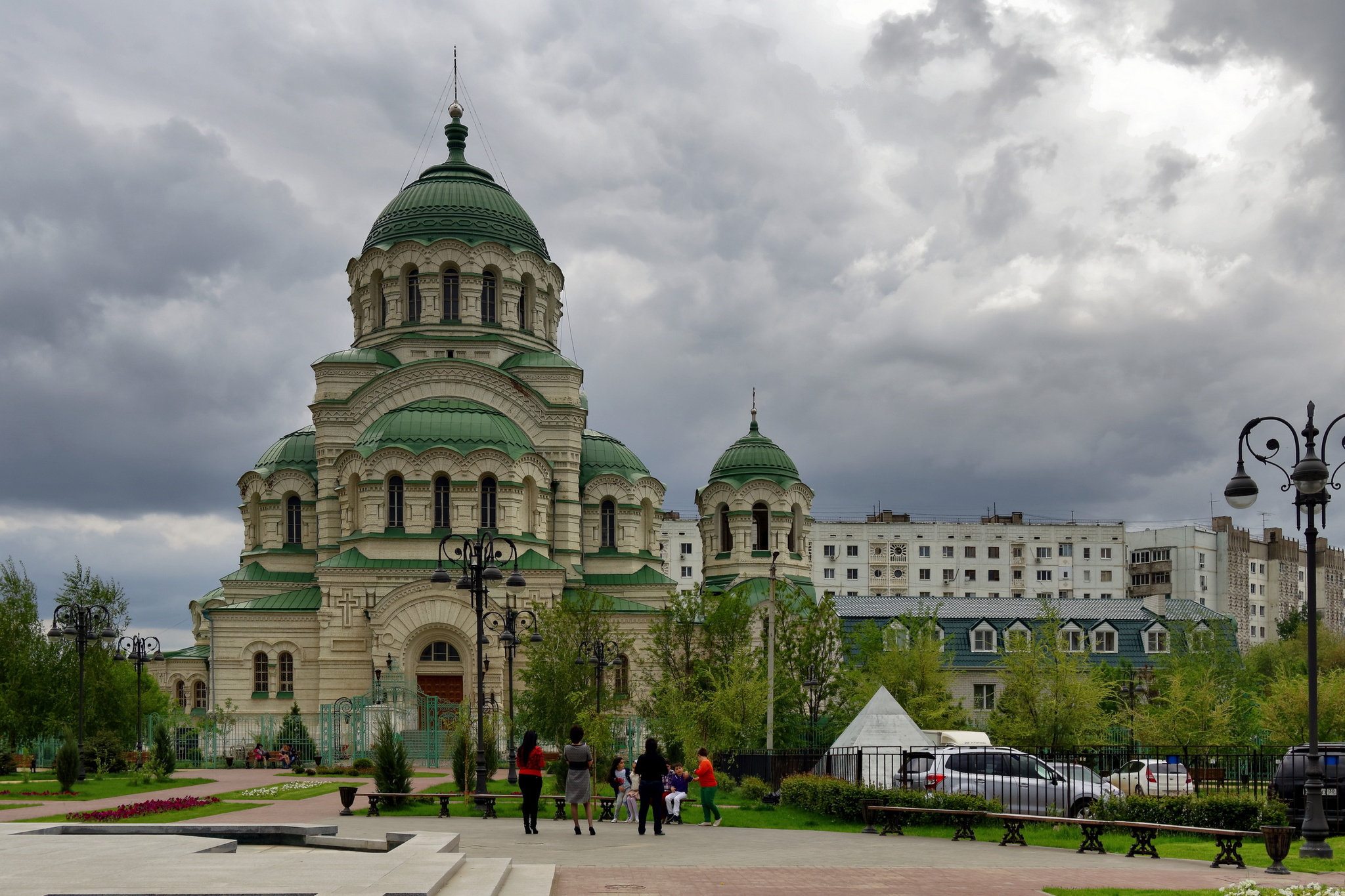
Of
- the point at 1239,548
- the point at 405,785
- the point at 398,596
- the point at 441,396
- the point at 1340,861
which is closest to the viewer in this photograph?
the point at 1340,861

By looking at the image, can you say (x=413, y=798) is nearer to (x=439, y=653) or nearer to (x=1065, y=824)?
(x=1065, y=824)

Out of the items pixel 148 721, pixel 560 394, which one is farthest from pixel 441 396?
pixel 148 721

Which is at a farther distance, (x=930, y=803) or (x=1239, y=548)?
(x=1239, y=548)

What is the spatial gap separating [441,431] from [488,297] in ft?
30.2

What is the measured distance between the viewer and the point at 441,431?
152 feet

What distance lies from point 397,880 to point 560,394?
40.6 m

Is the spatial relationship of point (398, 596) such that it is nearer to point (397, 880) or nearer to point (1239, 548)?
point (397, 880)

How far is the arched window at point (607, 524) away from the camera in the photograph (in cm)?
5253

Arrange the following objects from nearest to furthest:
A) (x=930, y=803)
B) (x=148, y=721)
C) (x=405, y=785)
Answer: (x=930, y=803) < (x=405, y=785) < (x=148, y=721)

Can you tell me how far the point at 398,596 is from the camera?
43.4 metres

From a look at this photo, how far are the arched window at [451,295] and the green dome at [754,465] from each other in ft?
42.5

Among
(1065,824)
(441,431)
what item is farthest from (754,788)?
(441,431)

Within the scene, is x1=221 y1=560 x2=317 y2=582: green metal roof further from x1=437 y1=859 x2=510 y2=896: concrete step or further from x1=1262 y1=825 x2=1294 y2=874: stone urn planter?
x1=1262 y1=825 x2=1294 y2=874: stone urn planter

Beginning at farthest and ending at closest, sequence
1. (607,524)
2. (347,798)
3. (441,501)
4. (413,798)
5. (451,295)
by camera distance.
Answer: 1. (451,295)
2. (607,524)
3. (441,501)
4. (413,798)
5. (347,798)
